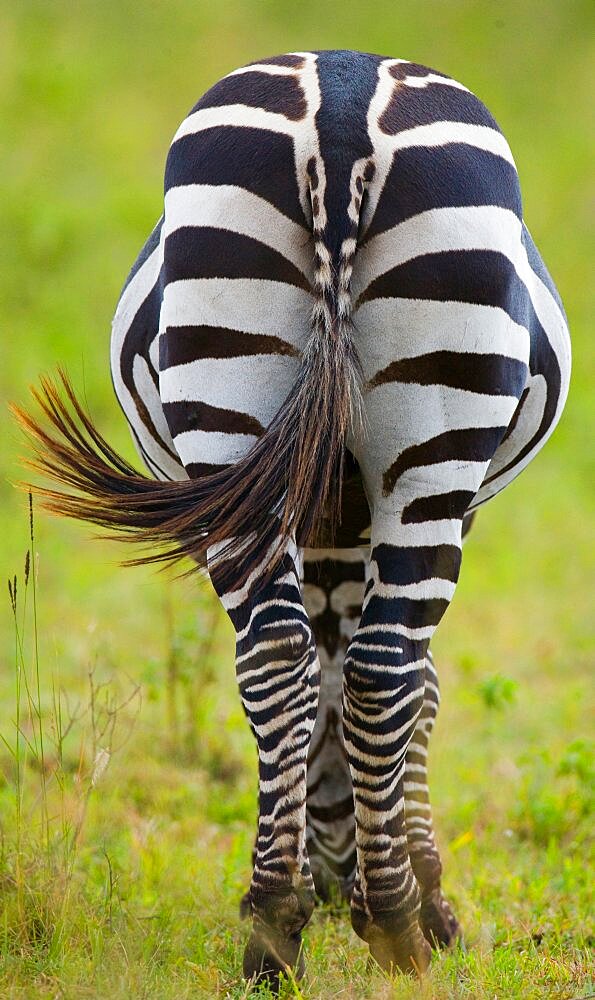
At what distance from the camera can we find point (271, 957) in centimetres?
251

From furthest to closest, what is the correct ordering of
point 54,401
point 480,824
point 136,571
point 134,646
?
point 136,571 < point 134,646 < point 480,824 < point 54,401

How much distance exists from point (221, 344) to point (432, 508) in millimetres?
627

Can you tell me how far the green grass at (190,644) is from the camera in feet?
8.94

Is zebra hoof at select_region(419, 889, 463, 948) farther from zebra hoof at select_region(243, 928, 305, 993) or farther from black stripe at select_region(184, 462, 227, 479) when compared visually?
black stripe at select_region(184, 462, 227, 479)

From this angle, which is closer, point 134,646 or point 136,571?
point 134,646

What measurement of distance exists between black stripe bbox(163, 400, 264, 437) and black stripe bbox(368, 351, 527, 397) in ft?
0.96

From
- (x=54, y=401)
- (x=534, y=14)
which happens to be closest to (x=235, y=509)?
(x=54, y=401)

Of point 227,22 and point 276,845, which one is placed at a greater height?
point 227,22

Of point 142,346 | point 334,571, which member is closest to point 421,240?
point 142,346

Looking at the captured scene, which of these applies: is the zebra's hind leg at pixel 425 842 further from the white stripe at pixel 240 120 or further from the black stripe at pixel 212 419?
the white stripe at pixel 240 120

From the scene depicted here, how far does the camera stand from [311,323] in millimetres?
2365

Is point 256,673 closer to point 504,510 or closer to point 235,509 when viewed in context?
point 235,509

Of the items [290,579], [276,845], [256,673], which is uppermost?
[290,579]

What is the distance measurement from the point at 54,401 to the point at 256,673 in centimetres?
85
